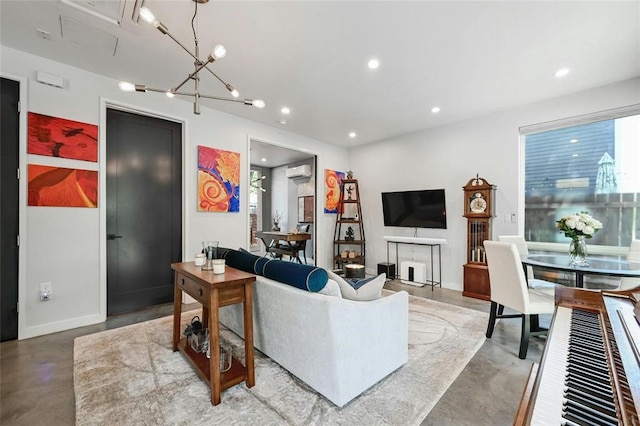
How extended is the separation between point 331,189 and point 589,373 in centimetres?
530

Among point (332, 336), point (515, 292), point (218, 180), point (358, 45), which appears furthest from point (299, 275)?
point (218, 180)

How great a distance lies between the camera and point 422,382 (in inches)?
77.5

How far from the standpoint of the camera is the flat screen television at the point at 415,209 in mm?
4727

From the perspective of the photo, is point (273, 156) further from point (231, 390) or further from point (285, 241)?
point (231, 390)

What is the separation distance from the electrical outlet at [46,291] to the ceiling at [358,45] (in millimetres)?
2358

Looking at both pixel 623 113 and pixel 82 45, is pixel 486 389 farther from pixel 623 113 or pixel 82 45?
pixel 82 45

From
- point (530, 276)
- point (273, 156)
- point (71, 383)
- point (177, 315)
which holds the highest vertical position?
point (273, 156)

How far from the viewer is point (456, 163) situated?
15.1 feet

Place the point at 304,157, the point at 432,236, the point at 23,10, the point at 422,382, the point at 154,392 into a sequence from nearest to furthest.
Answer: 1. the point at 154,392
2. the point at 422,382
3. the point at 23,10
4. the point at 432,236
5. the point at 304,157

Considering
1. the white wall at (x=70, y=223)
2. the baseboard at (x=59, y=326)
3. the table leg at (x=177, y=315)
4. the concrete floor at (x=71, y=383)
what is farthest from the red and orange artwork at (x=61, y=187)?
the table leg at (x=177, y=315)

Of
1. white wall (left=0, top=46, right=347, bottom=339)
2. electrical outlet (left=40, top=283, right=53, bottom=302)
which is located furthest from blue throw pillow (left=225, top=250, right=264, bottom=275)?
electrical outlet (left=40, top=283, right=53, bottom=302)

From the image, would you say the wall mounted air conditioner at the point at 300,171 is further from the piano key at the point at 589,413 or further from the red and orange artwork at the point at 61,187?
the piano key at the point at 589,413

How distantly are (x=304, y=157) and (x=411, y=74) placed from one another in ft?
14.8

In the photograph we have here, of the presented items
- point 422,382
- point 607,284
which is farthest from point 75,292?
point 607,284
